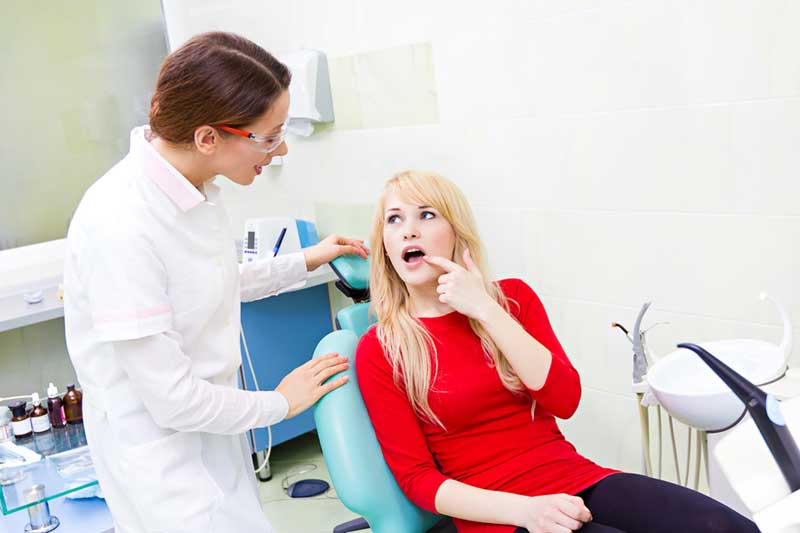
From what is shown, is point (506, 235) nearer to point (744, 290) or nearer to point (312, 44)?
point (744, 290)

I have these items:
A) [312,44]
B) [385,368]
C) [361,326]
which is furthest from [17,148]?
[385,368]

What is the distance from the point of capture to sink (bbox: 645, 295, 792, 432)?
151 centimetres

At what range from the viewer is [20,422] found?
2076 mm

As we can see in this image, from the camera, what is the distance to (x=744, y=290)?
1.98 meters

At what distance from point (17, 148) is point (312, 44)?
121cm

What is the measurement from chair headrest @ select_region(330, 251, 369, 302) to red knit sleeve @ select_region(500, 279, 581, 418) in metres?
0.33

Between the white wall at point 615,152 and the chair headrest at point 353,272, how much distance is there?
24.8 inches

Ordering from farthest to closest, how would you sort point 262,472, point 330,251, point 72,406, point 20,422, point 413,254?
point 262,472 < point 72,406 < point 20,422 < point 330,251 < point 413,254

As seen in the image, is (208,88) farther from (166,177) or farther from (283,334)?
(283,334)

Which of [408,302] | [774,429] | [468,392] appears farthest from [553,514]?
[774,429]

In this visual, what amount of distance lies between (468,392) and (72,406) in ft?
3.85

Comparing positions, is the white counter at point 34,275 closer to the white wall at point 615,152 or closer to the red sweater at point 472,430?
the white wall at point 615,152

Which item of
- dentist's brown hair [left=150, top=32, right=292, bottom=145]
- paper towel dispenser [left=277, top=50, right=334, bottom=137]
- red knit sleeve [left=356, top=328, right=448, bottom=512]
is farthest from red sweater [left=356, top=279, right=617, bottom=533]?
paper towel dispenser [left=277, top=50, right=334, bottom=137]

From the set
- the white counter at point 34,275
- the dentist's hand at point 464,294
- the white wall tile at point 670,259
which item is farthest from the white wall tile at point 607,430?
the white counter at point 34,275
